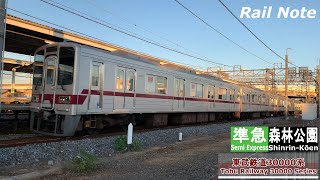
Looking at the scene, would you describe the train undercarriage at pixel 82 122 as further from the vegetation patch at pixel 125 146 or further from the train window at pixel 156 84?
the vegetation patch at pixel 125 146

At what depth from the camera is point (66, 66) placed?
11805 millimetres

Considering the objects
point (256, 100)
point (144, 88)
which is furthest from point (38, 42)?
point (256, 100)

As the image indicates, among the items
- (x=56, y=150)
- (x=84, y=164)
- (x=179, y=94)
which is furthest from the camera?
(x=179, y=94)

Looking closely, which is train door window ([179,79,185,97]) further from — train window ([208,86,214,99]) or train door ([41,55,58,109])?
train door ([41,55,58,109])

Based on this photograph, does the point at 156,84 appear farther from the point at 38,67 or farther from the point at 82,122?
the point at 38,67

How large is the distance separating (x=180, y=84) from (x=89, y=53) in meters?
7.48

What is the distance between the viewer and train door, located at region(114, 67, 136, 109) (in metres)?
13.3

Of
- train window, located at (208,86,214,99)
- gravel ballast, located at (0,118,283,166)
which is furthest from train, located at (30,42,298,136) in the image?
train window, located at (208,86,214,99)

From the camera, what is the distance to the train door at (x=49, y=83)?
12.0m

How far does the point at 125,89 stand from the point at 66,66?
2872 mm

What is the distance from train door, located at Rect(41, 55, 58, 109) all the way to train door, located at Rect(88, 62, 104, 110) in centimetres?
134

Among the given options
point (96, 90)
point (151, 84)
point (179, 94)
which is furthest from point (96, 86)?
point (179, 94)

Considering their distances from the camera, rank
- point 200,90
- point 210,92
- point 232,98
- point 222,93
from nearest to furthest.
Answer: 1. point 200,90
2. point 210,92
3. point 222,93
4. point 232,98

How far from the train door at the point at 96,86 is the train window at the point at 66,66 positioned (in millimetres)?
771
